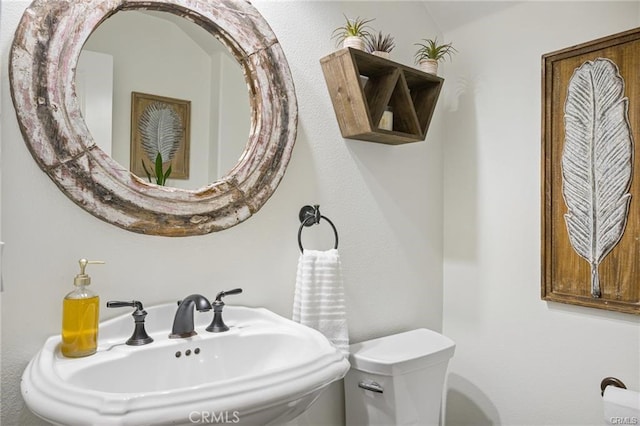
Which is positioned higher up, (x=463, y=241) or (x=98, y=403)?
(x=463, y=241)

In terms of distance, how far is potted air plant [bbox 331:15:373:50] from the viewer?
1.52 meters

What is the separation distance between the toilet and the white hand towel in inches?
5.5

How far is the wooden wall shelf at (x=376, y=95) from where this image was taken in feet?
4.92

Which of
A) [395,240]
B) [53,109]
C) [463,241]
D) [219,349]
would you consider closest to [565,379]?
[463,241]

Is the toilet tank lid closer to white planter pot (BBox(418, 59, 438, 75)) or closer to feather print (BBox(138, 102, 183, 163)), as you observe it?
feather print (BBox(138, 102, 183, 163))

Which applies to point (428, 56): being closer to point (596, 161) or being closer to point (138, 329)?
point (596, 161)

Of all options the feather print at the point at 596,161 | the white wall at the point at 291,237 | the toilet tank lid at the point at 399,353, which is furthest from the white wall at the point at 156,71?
the feather print at the point at 596,161

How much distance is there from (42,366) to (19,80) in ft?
2.10

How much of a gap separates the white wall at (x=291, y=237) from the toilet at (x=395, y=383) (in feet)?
0.39

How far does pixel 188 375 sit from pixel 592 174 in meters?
1.46

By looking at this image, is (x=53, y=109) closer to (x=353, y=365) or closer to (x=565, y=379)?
(x=353, y=365)

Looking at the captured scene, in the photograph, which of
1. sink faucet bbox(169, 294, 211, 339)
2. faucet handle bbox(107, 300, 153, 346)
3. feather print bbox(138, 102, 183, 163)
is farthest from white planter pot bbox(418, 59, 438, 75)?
faucet handle bbox(107, 300, 153, 346)

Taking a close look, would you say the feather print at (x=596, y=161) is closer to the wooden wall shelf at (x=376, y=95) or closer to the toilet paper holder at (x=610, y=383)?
the toilet paper holder at (x=610, y=383)

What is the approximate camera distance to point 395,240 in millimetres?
1795
